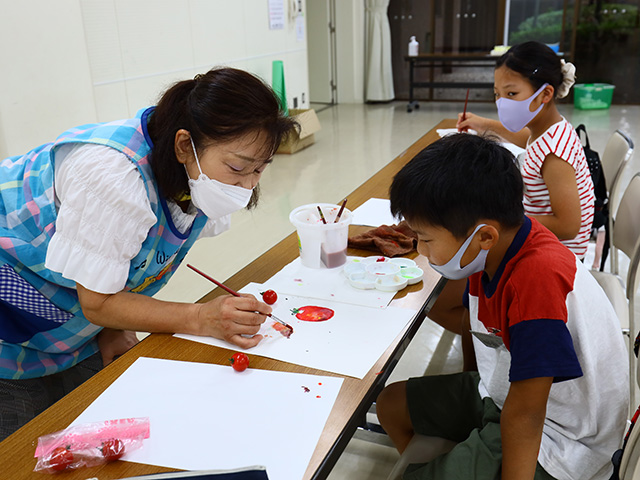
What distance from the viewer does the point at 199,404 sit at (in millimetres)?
969

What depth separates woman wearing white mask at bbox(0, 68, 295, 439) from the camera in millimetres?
1109

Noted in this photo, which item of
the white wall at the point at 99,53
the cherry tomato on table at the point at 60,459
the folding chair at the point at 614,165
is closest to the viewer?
the cherry tomato on table at the point at 60,459

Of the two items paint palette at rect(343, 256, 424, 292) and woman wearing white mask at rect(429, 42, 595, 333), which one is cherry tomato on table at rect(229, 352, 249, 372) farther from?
woman wearing white mask at rect(429, 42, 595, 333)

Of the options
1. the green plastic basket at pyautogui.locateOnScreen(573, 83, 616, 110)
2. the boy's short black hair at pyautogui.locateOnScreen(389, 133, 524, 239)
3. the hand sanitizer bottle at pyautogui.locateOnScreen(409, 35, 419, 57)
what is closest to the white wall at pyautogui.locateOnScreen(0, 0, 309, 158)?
the boy's short black hair at pyautogui.locateOnScreen(389, 133, 524, 239)

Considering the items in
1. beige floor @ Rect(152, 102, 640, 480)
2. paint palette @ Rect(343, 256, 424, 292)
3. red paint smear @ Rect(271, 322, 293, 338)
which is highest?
paint palette @ Rect(343, 256, 424, 292)

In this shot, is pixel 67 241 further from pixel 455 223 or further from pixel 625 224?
pixel 625 224

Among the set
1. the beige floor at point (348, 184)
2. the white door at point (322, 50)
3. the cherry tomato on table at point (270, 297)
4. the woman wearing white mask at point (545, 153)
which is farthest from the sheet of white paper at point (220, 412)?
the white door at point (322, 50)

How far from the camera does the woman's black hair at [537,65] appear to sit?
1952 mm

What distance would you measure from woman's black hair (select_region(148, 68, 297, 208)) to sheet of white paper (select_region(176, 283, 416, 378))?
364 millimetres

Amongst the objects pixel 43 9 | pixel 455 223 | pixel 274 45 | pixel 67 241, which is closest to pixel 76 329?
pixel 67 241

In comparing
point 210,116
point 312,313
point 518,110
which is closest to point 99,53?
point 518,110

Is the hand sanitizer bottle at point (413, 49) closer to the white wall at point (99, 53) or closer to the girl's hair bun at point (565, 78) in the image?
the white wall at point (99, 53)

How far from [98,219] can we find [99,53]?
310cm

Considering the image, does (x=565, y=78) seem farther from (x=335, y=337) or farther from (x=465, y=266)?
(x=335, y=337)
